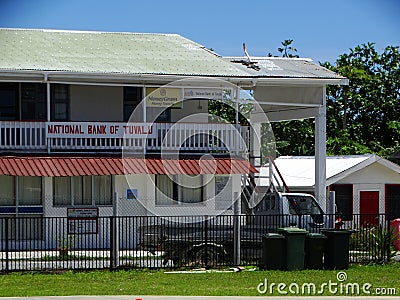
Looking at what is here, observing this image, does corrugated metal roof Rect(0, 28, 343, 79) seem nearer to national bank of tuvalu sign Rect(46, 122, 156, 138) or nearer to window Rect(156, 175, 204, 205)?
national bank of tuvalu sign Rect(46, 122, 156, 138)

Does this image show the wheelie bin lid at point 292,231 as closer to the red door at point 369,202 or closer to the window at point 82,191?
the window at point 82,191

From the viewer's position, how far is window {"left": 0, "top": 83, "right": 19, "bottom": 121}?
32.1 m

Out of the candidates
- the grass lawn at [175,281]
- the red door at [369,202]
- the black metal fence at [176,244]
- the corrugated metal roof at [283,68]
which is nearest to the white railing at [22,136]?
the black metal fence at [176,244]

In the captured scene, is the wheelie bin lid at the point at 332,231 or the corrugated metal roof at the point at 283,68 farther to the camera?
the corrugated metal roof at the point at 283,68

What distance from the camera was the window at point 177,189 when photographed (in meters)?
31.0

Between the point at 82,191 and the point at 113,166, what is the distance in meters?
1.58

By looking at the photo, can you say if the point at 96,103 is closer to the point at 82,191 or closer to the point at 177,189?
the point at 82,191

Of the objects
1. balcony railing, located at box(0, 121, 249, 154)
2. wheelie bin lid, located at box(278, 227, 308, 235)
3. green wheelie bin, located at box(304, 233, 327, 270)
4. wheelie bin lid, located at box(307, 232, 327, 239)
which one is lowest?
green wheelie bin, located at box(304, 233, 327, 270)

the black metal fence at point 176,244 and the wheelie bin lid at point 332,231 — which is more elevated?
the wheelie bin lid at point 332,231

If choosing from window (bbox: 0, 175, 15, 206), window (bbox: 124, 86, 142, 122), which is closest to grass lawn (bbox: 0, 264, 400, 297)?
window (bbox: 0, 175, 15, 206)

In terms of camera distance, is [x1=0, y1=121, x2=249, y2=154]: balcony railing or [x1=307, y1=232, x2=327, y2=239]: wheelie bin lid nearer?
[x1=307, y1=232, x2=327, y2=239]: wheelie bin lid

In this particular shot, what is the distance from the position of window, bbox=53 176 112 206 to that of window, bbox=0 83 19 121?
364 cm

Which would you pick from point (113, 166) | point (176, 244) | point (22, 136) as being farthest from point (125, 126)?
point (176, 244)

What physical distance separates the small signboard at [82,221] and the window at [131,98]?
5.12m
